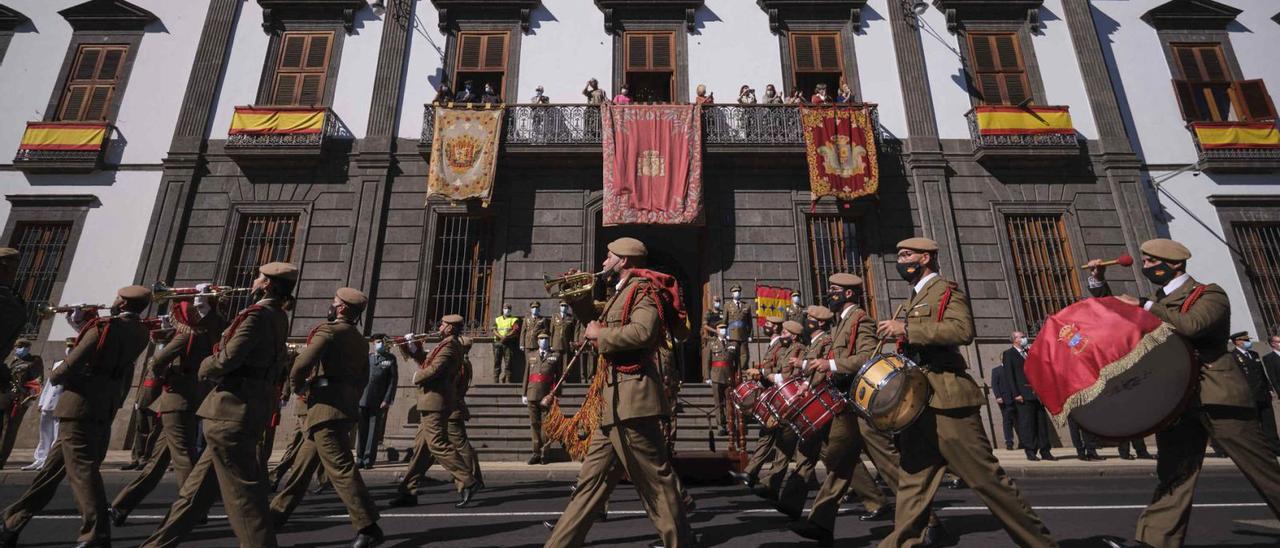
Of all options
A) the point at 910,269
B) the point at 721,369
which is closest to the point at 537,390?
the point at 721,369

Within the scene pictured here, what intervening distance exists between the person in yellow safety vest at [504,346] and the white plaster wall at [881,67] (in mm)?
10191

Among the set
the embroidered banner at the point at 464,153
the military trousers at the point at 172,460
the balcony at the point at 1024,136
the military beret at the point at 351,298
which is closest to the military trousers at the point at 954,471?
the military beret at the point at 351,298

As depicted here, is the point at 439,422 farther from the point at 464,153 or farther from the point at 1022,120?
the point at 1022,120

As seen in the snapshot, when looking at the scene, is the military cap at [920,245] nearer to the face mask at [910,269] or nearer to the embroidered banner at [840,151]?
the face mask at [910,269]

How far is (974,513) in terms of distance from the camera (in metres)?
5.64

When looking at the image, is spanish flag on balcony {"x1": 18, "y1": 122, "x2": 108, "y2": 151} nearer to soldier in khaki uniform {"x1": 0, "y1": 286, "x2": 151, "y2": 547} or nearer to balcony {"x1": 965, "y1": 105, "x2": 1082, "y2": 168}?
soldier in khaki uniform {"x1": 0, "y1": 286, "x2": 151, "y2": 547}

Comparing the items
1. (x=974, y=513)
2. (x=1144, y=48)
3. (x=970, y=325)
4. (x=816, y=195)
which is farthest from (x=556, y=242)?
(x=1144, y=48)

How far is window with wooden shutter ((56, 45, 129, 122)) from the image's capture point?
50.1 ft

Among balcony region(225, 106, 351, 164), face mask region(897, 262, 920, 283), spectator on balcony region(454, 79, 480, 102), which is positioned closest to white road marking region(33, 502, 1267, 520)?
face mask region(897, 262, 920, 283)

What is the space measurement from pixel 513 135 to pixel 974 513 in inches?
474

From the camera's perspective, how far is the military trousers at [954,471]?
334 cm

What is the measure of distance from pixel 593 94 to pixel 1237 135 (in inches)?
620

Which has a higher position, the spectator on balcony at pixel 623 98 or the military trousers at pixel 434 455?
the spectator on balcony at pixel 623 98

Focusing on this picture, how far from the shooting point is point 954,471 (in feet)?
11.6
